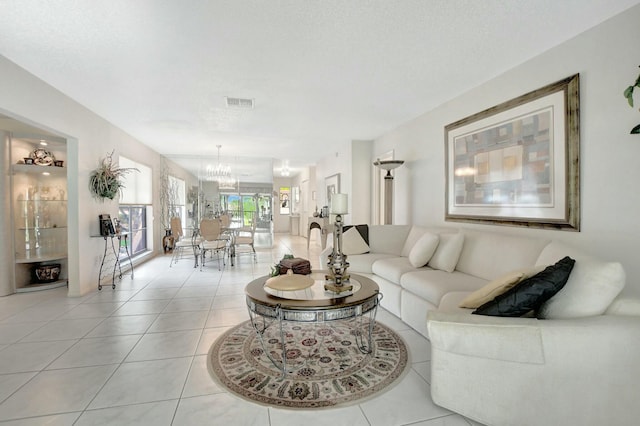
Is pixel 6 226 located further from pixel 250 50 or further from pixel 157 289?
pixel 250 50

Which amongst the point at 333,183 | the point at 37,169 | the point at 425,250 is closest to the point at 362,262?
the point at 425,250

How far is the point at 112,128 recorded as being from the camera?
195 inches

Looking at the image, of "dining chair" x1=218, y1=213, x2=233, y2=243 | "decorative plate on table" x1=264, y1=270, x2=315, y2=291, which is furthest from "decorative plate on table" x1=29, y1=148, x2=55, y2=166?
"decorative plate on table" x1=264, y1=270, x2=315, y2=291

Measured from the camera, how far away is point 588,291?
5.26 feet

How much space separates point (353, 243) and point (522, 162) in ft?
7.39

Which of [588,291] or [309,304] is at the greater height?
[588,291]

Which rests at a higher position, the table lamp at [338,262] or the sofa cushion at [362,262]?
the table lamp at [338,262]

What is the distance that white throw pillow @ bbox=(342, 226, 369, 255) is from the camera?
4160 mm

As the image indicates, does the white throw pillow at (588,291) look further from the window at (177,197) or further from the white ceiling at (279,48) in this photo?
the window at (177,197)

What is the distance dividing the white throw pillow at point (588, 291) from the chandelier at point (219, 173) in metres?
7.38

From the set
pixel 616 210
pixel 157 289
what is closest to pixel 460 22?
pixel 616 210

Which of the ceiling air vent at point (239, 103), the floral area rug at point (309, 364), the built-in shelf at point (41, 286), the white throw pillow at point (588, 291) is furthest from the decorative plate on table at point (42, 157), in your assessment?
the white throw pillow at point (588, 291)

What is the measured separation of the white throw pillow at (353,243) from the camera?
4.16 meters

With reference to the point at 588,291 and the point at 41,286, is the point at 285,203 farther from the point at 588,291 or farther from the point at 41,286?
the point at 588,291
